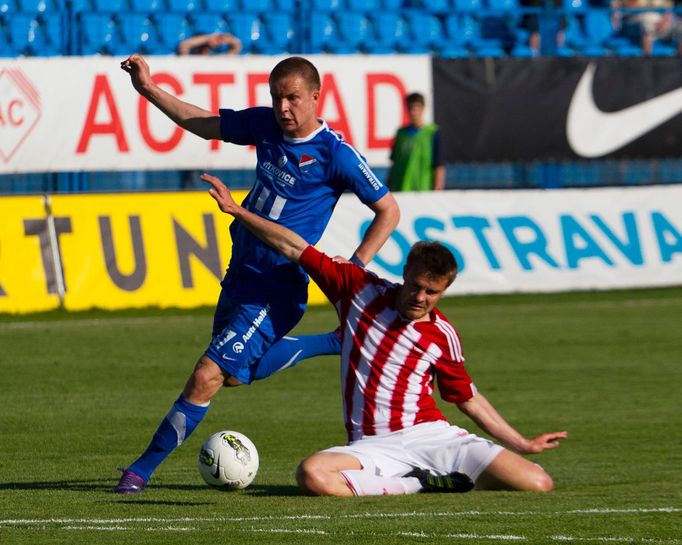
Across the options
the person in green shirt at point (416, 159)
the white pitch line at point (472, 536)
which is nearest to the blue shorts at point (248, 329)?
the white pitch line at point (472, 536)

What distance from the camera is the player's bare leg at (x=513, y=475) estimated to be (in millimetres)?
7523

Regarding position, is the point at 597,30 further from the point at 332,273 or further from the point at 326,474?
the point at 326,474

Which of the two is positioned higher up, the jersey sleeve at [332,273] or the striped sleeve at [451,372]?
the jersey sleeve at [332,273]

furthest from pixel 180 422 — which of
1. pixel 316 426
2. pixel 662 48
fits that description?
pixel 662 48

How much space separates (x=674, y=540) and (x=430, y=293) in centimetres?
164

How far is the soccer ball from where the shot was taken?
7391 mm

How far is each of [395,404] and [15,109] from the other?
10651mm

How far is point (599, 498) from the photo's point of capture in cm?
732

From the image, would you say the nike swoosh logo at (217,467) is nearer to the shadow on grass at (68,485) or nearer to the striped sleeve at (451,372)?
the shadow on grass at (68,485)

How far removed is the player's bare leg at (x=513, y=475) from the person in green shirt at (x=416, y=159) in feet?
35.9

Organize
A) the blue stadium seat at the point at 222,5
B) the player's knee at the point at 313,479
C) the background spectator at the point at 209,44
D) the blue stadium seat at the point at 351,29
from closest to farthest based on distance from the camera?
the player's knee at the point at 313,479 < the background spectator at the point at 209,44 < the blue stadium seat at the point at 351,29 < the blue stadium seat at the point at 222,5

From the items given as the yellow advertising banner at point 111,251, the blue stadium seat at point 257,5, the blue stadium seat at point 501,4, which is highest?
the blue stadium seat at point 257,5

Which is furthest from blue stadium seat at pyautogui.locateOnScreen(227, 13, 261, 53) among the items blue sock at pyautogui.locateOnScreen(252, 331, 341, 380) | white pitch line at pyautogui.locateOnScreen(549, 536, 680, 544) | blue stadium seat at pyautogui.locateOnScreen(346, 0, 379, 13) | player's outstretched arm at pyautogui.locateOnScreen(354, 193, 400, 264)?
white pitch line at pyautogui.locateOnScreen(549, 536, 680, 544)

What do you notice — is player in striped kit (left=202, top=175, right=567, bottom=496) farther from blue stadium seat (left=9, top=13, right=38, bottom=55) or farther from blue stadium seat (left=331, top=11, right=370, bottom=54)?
blue stadium seat (left=331, top=11, right=370, bottom=54)
